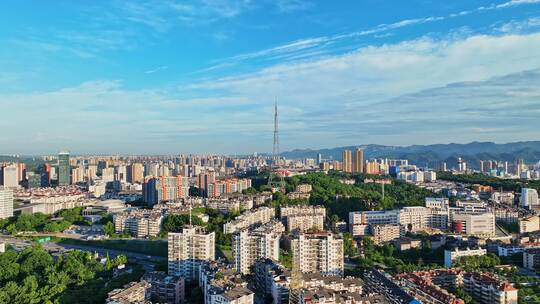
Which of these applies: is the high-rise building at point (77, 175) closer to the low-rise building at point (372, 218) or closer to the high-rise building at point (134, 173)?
the high-rise building at point (134, 173)

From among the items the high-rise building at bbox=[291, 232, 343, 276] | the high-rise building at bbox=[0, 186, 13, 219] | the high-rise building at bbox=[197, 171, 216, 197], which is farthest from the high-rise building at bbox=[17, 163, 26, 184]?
the high-rise building at bbox=[291, 232, 343, 276]

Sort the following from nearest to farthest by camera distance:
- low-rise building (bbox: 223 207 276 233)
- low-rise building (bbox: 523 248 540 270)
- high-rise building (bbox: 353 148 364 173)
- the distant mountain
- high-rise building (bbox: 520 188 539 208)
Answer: low-rise building (bbox: 523 248 540 270) < low-rise building (bbox: 223 207 276 233) < high-rise building (bbox: 520 188 539 208) < high-rise building (bbox: 353 148 364 173) < the distant mountain

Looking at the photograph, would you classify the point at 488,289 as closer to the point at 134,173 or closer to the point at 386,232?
the point at 386,232

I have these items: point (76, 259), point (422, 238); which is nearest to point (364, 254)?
point (422, 238)

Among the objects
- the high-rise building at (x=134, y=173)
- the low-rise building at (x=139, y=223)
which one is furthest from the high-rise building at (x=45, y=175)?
the low-rise building at (x=139, y=223)

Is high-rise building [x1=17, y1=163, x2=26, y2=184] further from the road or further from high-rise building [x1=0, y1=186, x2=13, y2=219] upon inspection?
the road

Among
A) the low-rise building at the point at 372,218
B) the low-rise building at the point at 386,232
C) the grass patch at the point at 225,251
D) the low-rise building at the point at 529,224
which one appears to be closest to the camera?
the grass patch at the point at 225,251
